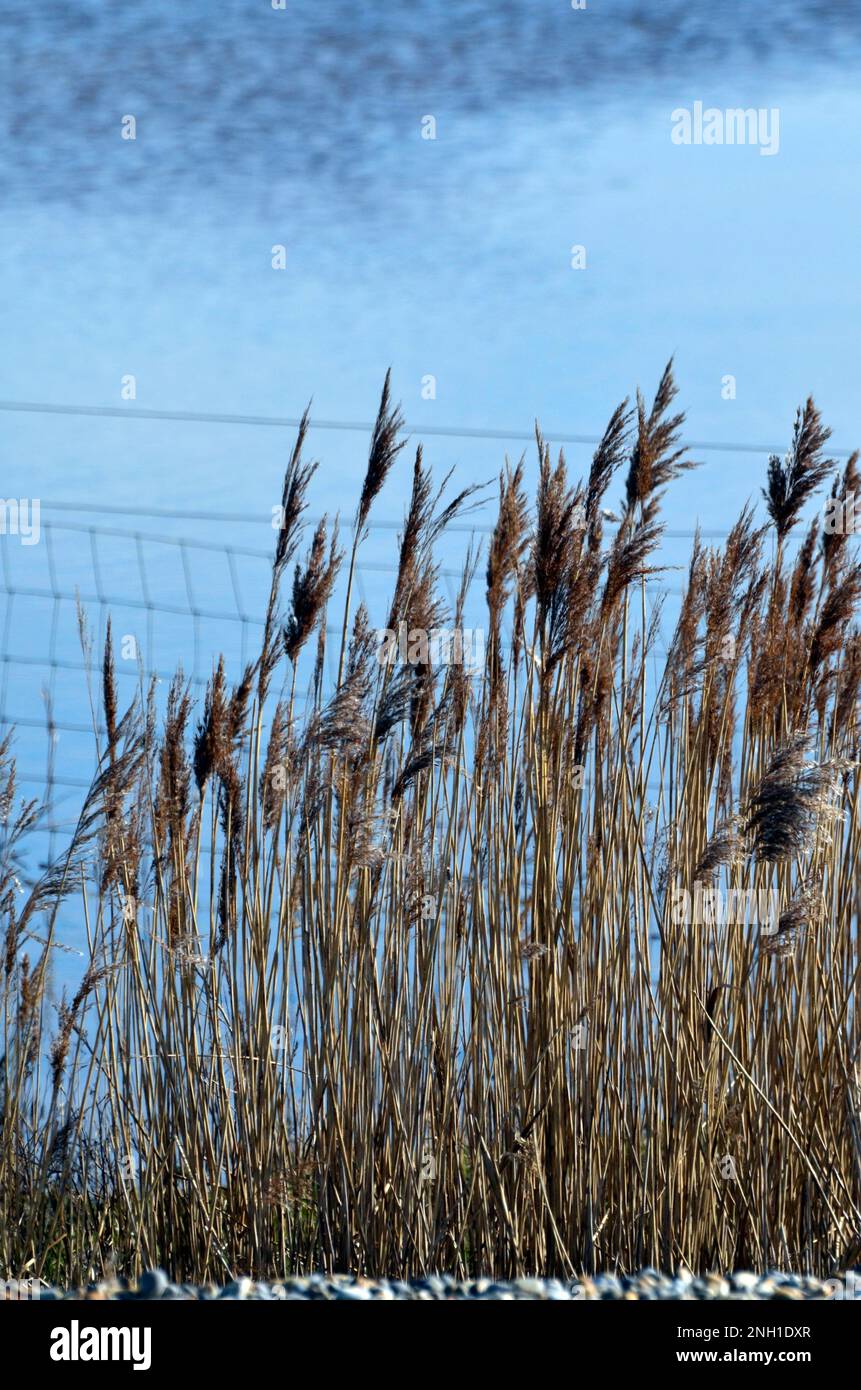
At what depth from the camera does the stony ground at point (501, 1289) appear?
2.26m

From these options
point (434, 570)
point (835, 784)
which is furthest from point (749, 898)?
point (434, 570)

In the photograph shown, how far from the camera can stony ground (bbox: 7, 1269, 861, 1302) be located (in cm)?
226

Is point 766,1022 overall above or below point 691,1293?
above

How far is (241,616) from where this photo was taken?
15.8 ft

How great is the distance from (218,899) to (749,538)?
124cm

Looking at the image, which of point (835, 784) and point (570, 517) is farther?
point (570, 517)

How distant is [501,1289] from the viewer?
2281 mm
